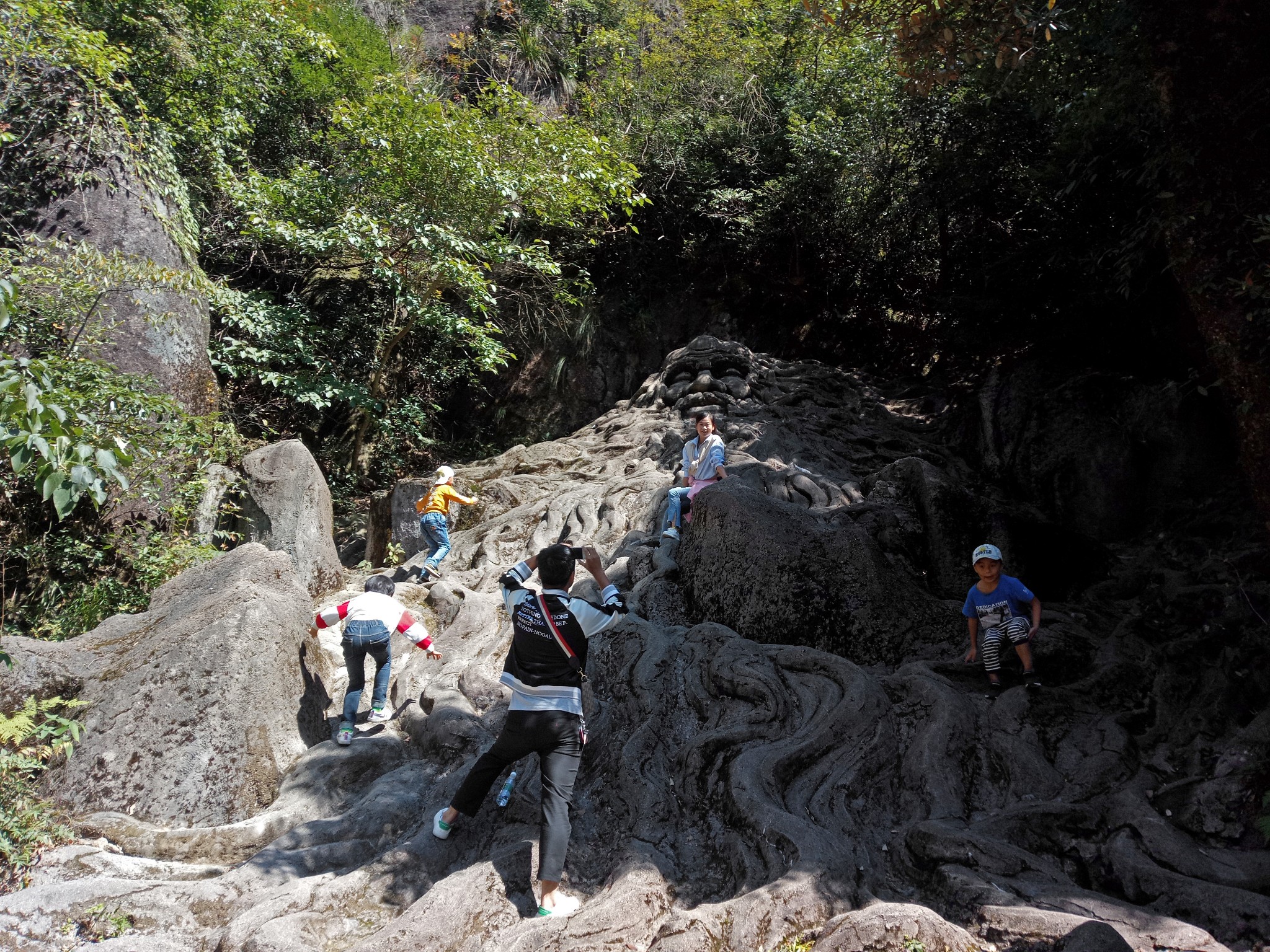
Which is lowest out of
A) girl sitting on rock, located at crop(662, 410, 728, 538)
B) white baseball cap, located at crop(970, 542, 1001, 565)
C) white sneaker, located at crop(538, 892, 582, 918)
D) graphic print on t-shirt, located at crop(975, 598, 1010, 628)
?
white sneaker, located at crop(538, 892, 582, 918)

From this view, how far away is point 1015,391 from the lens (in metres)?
10.2

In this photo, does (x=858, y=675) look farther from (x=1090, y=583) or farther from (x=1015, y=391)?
(x=1015, y=391)

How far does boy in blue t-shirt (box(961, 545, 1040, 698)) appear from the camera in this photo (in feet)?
18.0

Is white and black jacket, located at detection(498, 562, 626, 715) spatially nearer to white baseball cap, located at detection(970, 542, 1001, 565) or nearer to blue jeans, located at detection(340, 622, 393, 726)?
blue jeans, located at detection(340, 622, 393, 726)

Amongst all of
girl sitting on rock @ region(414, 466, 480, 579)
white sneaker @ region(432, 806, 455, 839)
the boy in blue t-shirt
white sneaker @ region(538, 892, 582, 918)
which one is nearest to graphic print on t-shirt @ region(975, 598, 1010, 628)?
the boy in blue t-shirt

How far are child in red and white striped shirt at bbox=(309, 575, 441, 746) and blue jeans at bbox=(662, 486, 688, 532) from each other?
2895mm

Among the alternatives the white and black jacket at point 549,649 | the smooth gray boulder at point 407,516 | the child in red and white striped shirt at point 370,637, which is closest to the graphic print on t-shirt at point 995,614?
the white and black jacket at point 549,649

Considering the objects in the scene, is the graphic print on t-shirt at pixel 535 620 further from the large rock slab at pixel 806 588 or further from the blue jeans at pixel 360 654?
the large rock slab at pixel 806 588

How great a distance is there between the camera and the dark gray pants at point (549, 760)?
3.94 meters

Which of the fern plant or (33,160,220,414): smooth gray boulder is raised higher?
(33,160,220,414): smooth gray boulder

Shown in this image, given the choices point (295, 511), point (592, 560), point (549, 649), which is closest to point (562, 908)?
point (549, 649)

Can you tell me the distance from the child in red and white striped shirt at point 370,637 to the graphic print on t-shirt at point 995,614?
4.13 m

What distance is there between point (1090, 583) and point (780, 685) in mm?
3619

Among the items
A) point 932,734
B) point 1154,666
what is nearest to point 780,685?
point 932,734
